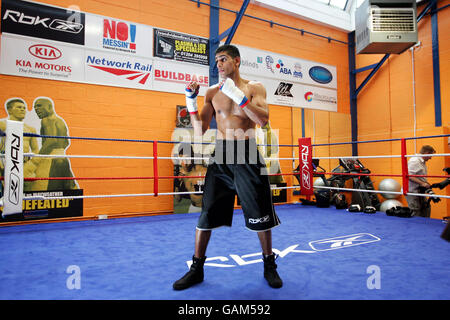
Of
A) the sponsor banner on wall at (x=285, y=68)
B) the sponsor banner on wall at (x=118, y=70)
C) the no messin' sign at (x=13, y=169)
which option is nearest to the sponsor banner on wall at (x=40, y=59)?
the sponsor banner on wall at (x=118, y=70)

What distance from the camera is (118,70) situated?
13.3ft

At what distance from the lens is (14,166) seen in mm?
2457

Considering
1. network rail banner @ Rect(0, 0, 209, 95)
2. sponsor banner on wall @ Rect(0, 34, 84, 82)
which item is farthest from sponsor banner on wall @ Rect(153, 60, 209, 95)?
sponsor banner on wall @ Rect(0, 34, 84, 82)

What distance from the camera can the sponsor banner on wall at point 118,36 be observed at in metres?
3.89

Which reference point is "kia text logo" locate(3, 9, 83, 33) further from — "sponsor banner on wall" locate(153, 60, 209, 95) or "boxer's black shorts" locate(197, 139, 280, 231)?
"boxer's black shorts" locate(197, 139, 280, 231)

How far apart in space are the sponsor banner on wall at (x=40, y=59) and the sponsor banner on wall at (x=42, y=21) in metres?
0.09

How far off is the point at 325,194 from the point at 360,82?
3.33 metres

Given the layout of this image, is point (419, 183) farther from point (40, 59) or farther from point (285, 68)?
point (40, 59)

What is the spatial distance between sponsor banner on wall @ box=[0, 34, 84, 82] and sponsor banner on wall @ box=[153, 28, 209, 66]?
111 centimetres

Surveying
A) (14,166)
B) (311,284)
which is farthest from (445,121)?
(14,166)

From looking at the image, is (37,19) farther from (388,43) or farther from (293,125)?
(388,43)

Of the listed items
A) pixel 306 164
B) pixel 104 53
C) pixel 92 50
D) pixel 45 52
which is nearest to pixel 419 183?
pixel 306 164

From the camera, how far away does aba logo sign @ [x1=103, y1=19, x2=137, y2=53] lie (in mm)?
3980
